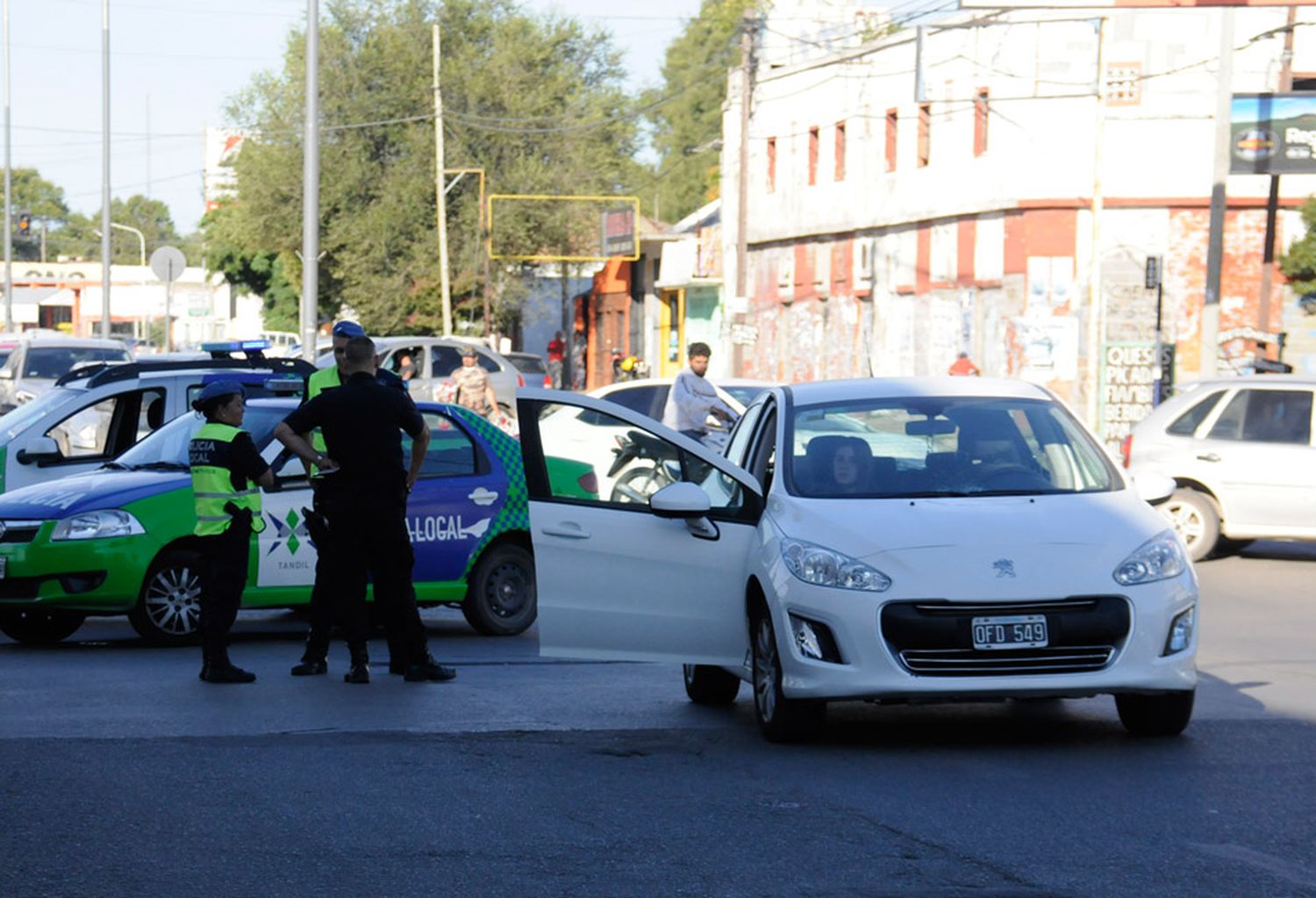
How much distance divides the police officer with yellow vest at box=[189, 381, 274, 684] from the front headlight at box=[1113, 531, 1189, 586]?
4.78 meters

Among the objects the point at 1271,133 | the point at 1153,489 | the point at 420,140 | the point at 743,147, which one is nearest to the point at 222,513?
the point at 1153,489

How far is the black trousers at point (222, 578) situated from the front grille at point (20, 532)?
1.91 meters

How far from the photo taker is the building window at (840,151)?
5059cm

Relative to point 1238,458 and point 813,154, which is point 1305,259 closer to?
point 813,154

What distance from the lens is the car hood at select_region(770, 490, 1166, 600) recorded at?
8320 millimetres

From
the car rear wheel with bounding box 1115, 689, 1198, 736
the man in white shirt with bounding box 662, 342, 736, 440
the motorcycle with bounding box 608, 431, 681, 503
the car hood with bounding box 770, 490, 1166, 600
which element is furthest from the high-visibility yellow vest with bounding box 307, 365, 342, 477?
the man in white shirt with bounding box 662, 342, 736, 440

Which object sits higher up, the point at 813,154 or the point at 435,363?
the point at 813,154

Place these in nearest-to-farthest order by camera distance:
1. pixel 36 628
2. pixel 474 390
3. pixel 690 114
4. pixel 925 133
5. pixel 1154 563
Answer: pixel 1154 563 < pixel 36 628 < pixel 474 390 < pixel 925 133 < pixel 690 114

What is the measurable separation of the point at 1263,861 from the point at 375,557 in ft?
18.3

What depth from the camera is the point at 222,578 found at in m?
11.2

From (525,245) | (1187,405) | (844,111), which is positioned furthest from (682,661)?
(525,245)

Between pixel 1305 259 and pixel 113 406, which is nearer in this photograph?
pixel 113 406

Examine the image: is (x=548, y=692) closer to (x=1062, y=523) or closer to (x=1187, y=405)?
(x=1062, y=523)

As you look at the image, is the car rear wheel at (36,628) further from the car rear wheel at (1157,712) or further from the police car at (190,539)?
the car rear wheel at (1157,712)
